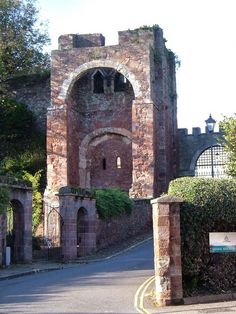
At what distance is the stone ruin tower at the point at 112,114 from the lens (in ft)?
116

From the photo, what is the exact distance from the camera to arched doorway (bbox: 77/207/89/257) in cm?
2617

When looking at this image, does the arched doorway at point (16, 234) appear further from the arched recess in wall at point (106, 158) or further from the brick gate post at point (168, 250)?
the arched recess in wall at point (106, 158)

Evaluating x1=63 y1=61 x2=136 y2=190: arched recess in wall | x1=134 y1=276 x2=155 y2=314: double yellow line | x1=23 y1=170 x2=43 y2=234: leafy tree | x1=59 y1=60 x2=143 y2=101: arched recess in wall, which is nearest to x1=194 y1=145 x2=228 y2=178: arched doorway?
x1=63 y1=61 x2=136 y2=190: arched recess in wall

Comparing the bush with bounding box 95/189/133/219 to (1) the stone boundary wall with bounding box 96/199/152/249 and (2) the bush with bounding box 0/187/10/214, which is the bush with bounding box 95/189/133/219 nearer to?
(1) the stone boundary wall with bounding box 96/199/152/249

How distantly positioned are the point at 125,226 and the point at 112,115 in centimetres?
1088

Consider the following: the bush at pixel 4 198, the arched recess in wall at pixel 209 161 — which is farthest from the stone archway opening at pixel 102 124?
the bush at pixel 4 198

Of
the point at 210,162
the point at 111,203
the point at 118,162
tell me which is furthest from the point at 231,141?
the point at 210,162

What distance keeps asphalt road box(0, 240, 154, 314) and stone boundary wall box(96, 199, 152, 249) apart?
797 centimetres

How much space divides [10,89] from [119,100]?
26.4 ft

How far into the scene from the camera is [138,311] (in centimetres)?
1084

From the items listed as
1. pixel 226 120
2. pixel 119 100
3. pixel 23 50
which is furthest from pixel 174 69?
pixel 226 120

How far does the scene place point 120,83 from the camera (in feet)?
131

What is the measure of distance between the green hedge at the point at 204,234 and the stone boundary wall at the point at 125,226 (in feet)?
50.5

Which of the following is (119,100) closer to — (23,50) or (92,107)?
(92,107)
